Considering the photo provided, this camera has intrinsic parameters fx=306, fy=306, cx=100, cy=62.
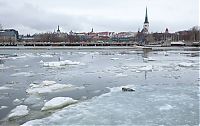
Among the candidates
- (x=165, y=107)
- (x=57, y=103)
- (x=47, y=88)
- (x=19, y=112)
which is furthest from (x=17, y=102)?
(x=165, y=107)

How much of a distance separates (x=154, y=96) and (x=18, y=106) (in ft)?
16.5

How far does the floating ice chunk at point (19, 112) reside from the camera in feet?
29.3

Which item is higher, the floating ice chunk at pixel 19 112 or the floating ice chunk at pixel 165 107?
the floating ice chunk at pixel 165 107

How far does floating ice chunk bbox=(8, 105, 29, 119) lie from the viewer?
8930mm

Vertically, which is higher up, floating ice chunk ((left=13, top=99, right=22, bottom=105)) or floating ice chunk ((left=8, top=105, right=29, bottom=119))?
floating ice chunk ((left=13, top=99, right=22, bottom=105))

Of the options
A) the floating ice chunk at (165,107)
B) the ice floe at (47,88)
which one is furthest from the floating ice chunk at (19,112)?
the floating ice chunk at (165,107)

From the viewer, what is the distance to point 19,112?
9.20m

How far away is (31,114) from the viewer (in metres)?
9.20

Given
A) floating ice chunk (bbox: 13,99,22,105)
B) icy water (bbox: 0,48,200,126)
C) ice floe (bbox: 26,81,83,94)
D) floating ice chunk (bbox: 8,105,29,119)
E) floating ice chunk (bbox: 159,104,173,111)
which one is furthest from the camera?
ice floe (bbox: 26,81,83,94)

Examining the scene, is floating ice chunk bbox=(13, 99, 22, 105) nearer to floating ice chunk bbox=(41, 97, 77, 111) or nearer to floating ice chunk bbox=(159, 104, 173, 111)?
floating ice chunk bbox=(41, 97, 77, 111)

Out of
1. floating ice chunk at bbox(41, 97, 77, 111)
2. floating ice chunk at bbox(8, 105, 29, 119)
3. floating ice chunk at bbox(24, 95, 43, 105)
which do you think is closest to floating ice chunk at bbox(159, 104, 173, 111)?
floating ice chunk at bbox(41, 97, 77, 111)

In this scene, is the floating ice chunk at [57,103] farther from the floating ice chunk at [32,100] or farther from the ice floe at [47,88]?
the ice floe at [47,88]

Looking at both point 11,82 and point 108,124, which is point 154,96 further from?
point 11,82

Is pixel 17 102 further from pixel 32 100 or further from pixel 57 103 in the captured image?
pixel 57 103
